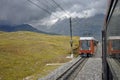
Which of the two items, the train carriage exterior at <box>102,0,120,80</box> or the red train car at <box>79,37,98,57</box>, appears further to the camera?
the red train car at <box>79,37,98,57</box>

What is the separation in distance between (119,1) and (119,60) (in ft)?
3.43

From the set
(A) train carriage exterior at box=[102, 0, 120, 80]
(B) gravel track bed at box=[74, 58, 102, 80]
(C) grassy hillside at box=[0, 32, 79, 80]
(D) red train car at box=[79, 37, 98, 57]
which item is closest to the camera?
(A) train carriage exterior at box=[102, 0, 120, 80]

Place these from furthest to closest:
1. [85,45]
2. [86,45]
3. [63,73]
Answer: [85,45], [86,45], [63,73]

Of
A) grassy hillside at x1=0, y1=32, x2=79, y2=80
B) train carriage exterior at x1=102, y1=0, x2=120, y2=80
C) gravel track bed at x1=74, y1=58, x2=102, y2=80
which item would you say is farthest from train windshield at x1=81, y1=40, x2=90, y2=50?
train carriage exterior at x1=102, y1=0, x2=120, y2=80

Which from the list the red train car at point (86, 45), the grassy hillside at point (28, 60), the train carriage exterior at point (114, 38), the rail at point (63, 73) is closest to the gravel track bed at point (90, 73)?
the rail at point (63, 73)

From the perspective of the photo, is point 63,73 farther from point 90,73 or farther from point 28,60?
point 28,60

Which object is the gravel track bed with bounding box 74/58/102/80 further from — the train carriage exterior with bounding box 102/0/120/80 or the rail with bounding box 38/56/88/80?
the train carriage exterior with bounding box 102/0/120/80

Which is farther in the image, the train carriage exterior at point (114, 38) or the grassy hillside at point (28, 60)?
the grassy hillside at point (28, 60)

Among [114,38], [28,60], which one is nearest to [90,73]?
[114,38]

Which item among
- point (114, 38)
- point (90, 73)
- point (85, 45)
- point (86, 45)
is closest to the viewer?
point (114, 38)

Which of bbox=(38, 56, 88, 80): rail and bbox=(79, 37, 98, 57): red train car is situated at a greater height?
bbox=(79, 37, 98, 57): red train car

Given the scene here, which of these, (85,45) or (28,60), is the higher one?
(85,45)

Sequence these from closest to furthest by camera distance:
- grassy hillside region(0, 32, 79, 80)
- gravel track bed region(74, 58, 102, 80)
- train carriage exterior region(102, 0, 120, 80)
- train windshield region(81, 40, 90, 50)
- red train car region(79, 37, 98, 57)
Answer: train carriage exterior region(102, 0, 120, 80) < gravel track bed region(74, 58, 102, 80) < grassy hillside region(0, 32, 79, 80) < red train car region(79, 37, 98, 57) < train windshield region(81, 40, 90, 50)

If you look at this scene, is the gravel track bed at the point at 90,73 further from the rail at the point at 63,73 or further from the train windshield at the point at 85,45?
the train windshield at the point at 85,45
